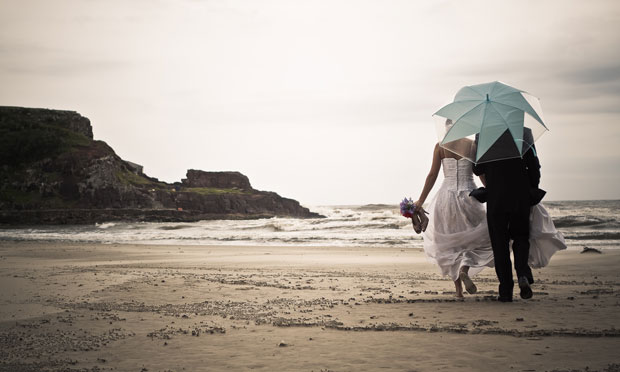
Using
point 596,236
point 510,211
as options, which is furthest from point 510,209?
point 596,236

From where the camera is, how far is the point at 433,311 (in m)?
5.96

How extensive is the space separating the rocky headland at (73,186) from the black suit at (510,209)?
60.2 meters

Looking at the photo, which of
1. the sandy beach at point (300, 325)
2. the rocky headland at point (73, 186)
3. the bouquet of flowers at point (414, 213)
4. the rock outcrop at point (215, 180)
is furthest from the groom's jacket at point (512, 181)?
the rock outcrop at point (215, 180)

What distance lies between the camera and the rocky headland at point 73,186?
6644 centimetres

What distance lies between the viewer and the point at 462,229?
716 cm

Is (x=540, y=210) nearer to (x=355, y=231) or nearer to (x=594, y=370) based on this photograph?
(x=594, y=370)

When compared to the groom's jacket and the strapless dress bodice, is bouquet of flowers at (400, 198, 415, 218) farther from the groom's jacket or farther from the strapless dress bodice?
the groom's jacket

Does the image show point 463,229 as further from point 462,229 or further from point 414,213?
point 414,213

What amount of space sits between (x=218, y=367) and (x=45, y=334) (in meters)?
2.01

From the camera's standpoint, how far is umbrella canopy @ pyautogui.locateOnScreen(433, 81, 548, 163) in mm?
6516

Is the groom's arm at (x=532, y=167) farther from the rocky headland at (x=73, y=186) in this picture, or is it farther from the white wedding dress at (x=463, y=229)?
the rocky headland at (x=73, y=186)

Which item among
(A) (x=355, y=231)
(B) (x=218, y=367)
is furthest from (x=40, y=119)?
(B) (x=218, y=367)

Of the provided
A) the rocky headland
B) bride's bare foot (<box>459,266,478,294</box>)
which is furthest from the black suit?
the rocky headland

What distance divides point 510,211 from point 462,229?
77 centimetres
